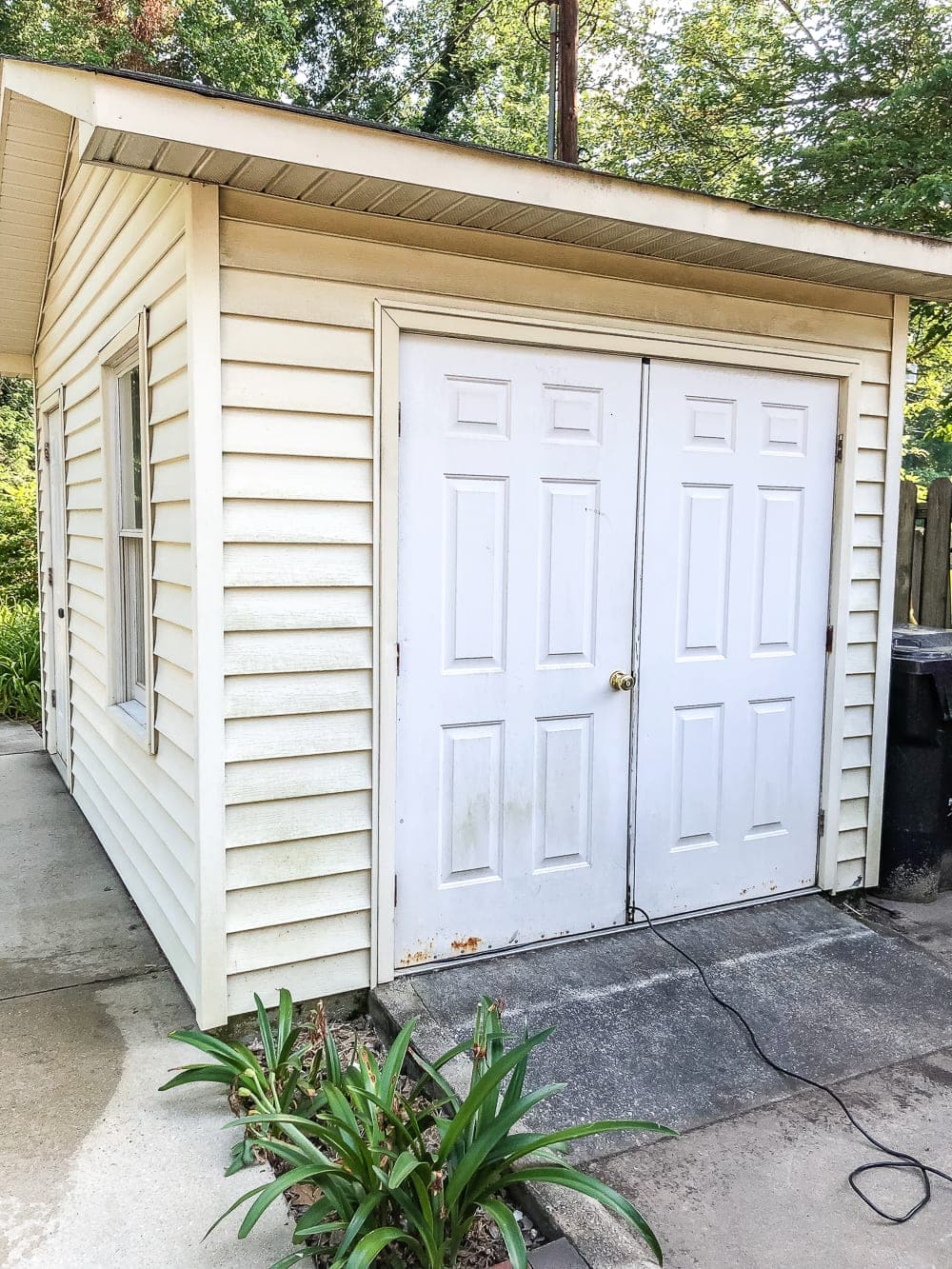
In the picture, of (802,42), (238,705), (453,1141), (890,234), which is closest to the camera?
(453,1141)

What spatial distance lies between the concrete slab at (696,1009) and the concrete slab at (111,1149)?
2.14 ft

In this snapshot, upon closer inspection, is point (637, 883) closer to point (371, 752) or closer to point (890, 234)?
point (371, 752)

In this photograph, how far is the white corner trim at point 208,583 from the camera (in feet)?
8.36

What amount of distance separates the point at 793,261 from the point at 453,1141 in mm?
2944

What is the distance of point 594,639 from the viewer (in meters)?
3.26

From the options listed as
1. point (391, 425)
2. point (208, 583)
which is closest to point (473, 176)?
point (391, 425)

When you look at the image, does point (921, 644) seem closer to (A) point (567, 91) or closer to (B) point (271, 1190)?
(B) point (271, 1190)

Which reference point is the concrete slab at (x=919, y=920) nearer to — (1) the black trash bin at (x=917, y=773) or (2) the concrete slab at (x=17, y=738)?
(1) the black trash bin at (x=917, y=773)

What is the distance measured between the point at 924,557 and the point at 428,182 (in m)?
3.25

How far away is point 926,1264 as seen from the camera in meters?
1.94

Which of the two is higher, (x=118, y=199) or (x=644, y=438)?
(x=118, y=199)

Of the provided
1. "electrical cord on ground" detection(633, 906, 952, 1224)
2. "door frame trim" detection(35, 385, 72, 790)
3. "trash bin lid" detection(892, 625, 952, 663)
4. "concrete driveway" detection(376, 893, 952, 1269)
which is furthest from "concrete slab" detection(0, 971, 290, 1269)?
"trash bin lid" detection(892, 625, 952, 663)

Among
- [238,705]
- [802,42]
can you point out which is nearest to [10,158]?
[238,705]

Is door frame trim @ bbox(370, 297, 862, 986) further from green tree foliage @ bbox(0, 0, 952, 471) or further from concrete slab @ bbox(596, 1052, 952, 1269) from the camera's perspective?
green tree foliage @ bbox(0, 0, 952, 471)
